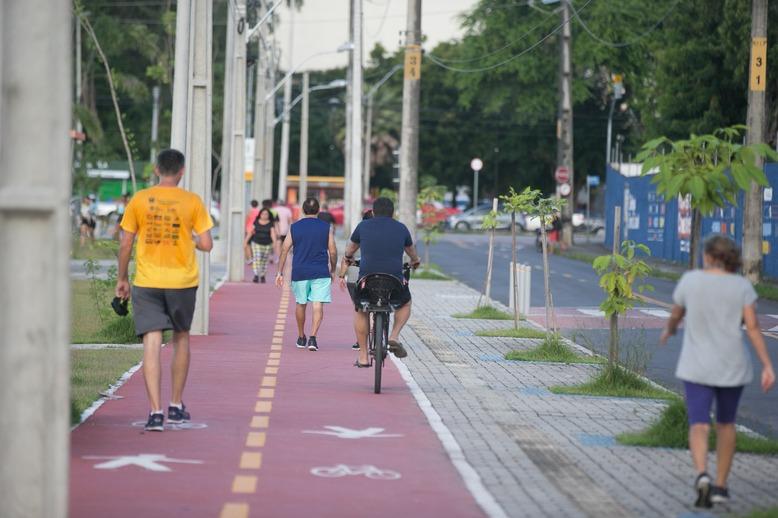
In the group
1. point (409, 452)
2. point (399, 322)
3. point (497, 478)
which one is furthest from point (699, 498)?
point (399, 322)

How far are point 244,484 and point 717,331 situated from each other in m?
2.84

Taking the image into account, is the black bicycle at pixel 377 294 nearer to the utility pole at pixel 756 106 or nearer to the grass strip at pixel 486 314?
the grass strip at pixel 486 314

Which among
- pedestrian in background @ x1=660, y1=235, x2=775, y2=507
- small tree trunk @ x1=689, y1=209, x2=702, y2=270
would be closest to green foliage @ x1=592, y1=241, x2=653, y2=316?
small tree trunk @ x1=689, y1=209, x2=702, y2=270

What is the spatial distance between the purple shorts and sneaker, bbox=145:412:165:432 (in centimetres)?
398

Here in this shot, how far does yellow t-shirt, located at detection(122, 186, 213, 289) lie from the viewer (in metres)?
12.1

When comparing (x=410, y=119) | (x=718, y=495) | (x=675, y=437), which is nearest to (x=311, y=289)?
(x=675, y=437)

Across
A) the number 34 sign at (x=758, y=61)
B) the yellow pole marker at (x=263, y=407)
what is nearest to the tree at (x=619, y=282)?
the yellow pole marker at (x=263, y=407)

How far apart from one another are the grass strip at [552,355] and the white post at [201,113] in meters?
4.46

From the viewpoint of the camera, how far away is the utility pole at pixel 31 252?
24.5 ft

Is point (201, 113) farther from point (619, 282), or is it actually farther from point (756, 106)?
point (756, 106)

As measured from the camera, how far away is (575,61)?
80.5 meters

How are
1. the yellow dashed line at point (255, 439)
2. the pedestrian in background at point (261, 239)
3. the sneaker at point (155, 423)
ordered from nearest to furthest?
the yellow dashed line at point (255, 439) < the sneaker at point (155, 423) < the pedestrian in background at point (261, 239)

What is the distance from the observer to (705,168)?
37.9ft

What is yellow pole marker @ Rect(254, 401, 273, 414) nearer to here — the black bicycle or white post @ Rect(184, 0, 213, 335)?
the black bicycle
